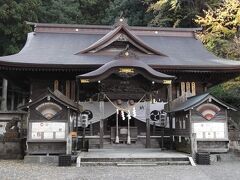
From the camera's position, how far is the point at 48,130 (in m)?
12.2

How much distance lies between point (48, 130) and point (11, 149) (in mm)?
2167

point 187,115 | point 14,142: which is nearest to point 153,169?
point 187,115

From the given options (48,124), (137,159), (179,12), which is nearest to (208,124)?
(137,159)

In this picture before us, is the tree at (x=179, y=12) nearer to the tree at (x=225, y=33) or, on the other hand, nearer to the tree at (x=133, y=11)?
the tree at (x=133, y=11)

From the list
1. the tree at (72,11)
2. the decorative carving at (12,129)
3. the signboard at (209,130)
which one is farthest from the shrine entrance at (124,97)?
the tree at (72,11)

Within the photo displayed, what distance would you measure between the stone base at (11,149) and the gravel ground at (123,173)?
296 cm

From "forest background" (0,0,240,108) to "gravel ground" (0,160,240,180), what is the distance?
314 inches

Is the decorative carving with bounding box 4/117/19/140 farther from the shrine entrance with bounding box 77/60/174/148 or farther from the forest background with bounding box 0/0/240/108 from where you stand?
the forest background with bounding box 0/0/240/108

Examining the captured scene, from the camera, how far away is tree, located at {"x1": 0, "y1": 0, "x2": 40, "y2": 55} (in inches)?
1038

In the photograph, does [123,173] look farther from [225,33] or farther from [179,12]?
[179,12]

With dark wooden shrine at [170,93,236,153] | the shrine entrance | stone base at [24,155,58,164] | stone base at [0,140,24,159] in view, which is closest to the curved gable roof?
the shrine entrance

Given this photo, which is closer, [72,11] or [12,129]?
[12,129]

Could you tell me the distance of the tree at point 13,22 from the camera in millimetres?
26375

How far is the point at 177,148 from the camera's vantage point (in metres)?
14.1
